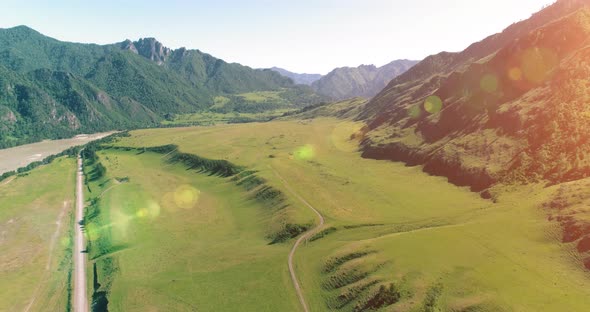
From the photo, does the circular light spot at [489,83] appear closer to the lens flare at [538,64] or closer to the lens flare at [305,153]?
the lens flare at [538,64]

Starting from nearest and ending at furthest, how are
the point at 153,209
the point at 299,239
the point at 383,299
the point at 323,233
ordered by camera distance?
the point at 383,299
the point at 323,233
the point at 299,239
the point at 153,209

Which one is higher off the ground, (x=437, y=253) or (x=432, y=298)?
(x=437, y=253)

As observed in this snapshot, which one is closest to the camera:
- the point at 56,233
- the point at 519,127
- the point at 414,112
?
the point at 519,127

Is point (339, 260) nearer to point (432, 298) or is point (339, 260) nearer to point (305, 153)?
point (432, 298)

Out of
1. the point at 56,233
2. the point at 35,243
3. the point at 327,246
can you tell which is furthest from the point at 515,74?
the point at 35,243

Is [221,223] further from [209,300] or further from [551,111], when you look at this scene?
[551,111]

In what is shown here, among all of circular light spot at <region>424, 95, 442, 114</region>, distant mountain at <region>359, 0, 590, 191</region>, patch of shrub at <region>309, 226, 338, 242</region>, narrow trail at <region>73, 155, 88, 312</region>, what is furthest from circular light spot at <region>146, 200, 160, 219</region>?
circular light spot at <region>424, 95, 442, 114</region>

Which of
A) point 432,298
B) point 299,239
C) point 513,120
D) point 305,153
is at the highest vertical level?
point 513,120

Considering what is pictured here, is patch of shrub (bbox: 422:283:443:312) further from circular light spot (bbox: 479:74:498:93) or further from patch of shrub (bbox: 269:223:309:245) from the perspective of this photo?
circular light spot (bbox: 479:74:498:93)
